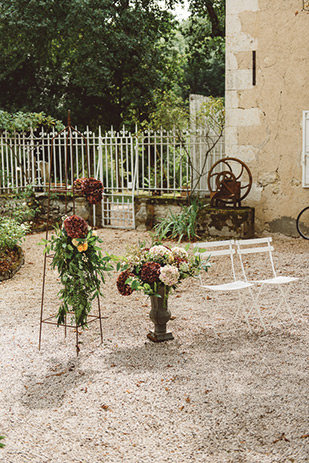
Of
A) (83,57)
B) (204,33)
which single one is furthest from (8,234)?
(204,33)

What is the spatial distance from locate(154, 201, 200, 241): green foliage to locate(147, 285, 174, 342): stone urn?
469 centimetres

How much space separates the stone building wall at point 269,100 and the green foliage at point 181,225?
1131 mm

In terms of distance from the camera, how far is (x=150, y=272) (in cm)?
457

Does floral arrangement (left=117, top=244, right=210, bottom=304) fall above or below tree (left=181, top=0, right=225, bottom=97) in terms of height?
below

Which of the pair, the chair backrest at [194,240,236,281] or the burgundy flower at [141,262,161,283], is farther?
the chair backrest at [194,240,236,281]

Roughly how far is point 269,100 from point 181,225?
281 cm

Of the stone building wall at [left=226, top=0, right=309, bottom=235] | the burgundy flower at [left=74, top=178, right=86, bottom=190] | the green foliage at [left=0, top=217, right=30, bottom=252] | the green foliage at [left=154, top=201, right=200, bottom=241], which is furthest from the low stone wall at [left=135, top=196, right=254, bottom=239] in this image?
the burgundy flower at [left=74, top=178, right=86, bottom=190]

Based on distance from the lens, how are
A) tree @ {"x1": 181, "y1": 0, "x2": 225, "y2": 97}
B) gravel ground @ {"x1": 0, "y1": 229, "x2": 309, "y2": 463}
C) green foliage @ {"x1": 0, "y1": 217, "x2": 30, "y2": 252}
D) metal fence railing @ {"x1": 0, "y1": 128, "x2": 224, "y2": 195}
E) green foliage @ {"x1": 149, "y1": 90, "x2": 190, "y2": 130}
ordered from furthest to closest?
tree @ {"x1": 181, "y1": 0, "x2": 225, "y2": 97} < green foliage @ {"x1": 149, "y1": 90, "x2": 190, "y2": 130} < metal fence railing @ {"x1": 0, "y1": 128, "x2": 224, "y2": 195} < green foliage @ {"x1": 0, "y1": 217, "x2": 30, "y2": 252} < gravel ground @ {"x1": 0, "y1": 229, "x2": 309, "y2": 463}

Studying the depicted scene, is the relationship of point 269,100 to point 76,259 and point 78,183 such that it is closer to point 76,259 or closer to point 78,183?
point 78,183

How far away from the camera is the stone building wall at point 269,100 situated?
953 cm

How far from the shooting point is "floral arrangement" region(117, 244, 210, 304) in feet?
14.9

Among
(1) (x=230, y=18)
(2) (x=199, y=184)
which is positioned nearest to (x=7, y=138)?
(2) (x=199, y=184)

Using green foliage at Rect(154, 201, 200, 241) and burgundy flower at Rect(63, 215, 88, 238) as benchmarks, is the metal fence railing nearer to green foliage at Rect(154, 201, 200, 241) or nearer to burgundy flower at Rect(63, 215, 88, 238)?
green foliage at Rect(154, 201, 200, 241)

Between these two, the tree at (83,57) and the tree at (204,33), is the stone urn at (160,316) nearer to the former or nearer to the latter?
the tree at (83,57)
